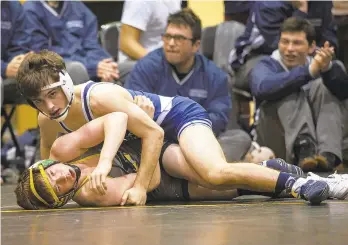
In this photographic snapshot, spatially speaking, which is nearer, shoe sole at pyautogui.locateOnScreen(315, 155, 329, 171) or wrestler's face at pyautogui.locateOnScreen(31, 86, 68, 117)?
wrestler's face at pyautogui.locateOnScreen(31, 86, 68, 117)

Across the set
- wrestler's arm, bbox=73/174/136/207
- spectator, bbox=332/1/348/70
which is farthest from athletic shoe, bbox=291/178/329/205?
spectator, bbox=332/1/348/70

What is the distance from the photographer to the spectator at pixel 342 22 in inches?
247

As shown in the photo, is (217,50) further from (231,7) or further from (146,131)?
(146,131)

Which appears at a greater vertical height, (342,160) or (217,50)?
(217,50)

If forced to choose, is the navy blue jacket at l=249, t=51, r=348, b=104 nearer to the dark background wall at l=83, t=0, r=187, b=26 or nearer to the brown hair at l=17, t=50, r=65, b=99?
the brown hair at l=17, t=50, r=65, b=99

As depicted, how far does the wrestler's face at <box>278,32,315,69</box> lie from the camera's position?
5.85 meters

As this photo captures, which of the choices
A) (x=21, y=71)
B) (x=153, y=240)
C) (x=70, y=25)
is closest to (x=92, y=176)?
(x=21, y=71)

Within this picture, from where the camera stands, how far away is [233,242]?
2.68 m

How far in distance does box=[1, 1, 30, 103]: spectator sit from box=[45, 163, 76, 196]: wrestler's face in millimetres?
2453

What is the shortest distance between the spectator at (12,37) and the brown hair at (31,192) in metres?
2.34

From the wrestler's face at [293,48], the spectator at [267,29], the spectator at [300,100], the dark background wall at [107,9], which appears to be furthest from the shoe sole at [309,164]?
the dark background wall at [107,9]

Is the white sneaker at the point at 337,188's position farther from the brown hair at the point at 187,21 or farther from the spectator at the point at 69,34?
the spectator at the point at 69,34

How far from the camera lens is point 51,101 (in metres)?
3.89

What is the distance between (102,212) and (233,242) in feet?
3.78
